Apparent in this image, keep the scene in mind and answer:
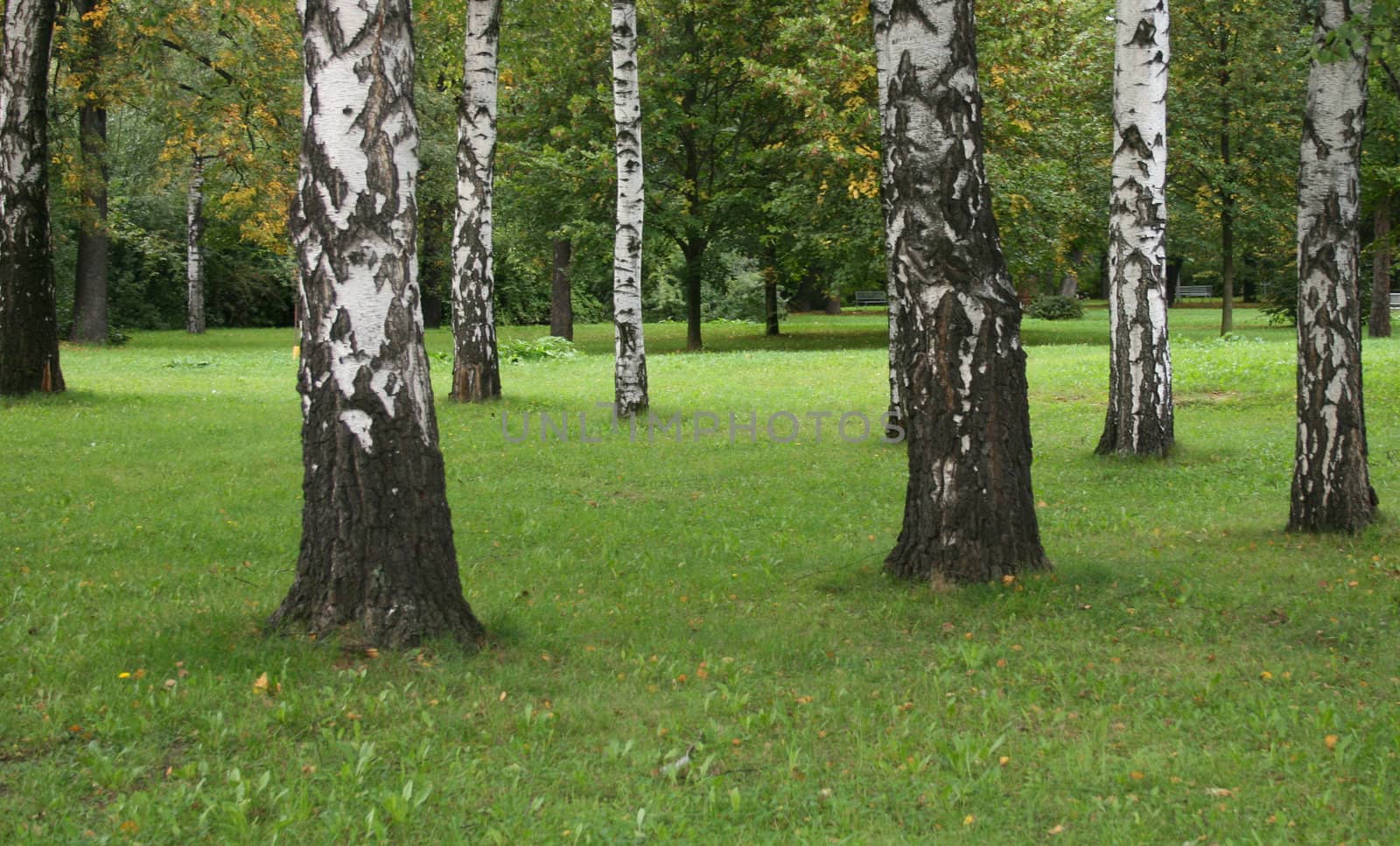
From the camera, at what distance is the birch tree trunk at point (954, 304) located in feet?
22.4

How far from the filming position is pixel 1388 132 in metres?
25.0

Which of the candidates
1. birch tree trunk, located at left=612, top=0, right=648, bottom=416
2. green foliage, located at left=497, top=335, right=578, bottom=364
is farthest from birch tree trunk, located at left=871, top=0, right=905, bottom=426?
green foliage, located at left=497, top=335, right=578, bottom=364

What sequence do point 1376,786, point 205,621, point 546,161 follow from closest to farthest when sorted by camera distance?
point 1376,786 → point 205,621 → point 546,161

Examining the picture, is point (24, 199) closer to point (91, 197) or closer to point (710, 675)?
point (710, 675)

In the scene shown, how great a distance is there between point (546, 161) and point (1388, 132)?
726 inches

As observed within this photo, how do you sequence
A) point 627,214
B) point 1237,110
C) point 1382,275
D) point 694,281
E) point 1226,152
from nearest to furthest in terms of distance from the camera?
point 627,214 → point 1382,275 → point 1237,110 → point 1226,152 → point 694,281

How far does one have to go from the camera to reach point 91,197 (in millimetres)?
27984

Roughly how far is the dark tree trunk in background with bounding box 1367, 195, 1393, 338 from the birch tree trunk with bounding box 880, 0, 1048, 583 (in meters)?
22.1

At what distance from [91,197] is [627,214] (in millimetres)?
18738

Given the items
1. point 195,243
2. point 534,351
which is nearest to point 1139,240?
point 534,351

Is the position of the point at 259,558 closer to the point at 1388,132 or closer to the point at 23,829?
the point at 23,829

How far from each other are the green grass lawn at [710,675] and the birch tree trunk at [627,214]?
4.16 metres

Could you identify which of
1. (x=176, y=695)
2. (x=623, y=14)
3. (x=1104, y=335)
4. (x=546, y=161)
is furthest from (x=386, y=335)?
(x=1104, y=335)

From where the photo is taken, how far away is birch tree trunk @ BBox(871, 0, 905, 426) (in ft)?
23.2
